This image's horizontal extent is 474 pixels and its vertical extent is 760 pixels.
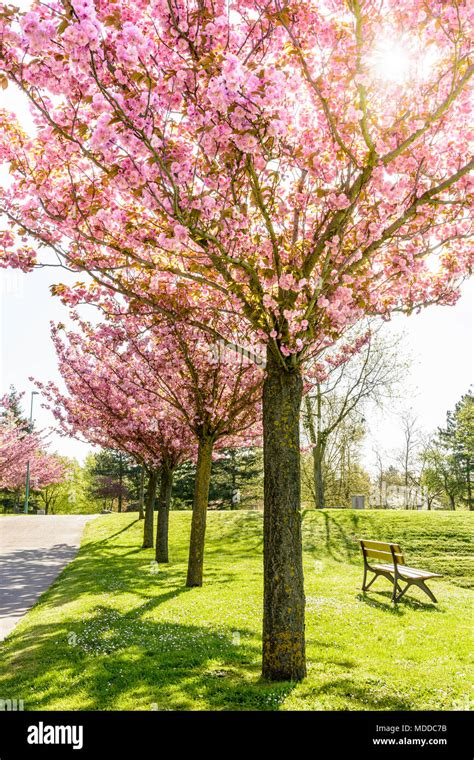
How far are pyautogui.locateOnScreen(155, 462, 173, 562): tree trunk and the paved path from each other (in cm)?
274

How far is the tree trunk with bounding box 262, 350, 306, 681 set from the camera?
5.64 meters

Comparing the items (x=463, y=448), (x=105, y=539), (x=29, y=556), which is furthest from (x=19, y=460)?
(x=463, y=448)

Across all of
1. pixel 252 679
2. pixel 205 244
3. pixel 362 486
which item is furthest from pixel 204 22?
pixel 362 486

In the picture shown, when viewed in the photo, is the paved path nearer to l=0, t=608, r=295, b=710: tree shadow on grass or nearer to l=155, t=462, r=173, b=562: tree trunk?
l=0, t=608, r=295, b=710: tree shadow on grass

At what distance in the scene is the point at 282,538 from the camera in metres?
5.77

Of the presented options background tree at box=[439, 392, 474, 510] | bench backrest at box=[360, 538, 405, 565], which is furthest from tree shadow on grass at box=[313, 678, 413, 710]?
background tree at box=[439, 392, 474, 510]

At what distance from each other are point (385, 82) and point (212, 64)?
7.49ft

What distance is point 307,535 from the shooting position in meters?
20.0

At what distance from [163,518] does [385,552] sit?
6.78m

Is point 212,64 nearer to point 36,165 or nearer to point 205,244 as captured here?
point 205,244

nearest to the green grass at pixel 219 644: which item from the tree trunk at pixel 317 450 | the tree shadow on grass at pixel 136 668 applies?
the tree shadow on grass at pixel 136 668

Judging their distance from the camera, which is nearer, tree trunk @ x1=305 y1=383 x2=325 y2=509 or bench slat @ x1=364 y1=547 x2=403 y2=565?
bench slat @ x1=364 y1=547 x2=403 y2=565

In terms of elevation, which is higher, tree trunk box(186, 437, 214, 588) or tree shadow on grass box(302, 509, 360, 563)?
tree trunk box(186, 437, 214, 588)

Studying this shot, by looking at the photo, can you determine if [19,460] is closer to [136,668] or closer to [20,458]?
[20,458]
